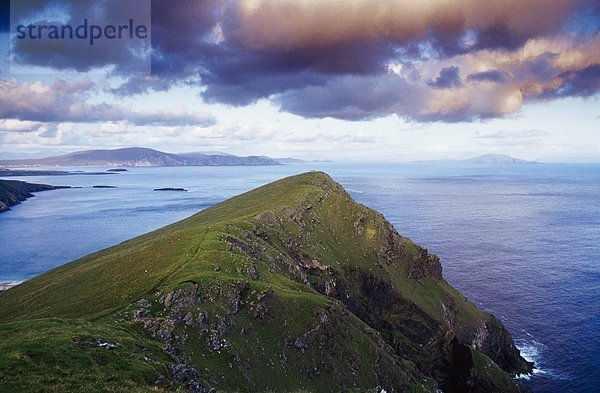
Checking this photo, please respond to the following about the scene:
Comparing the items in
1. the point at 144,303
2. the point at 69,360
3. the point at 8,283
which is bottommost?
the point at 8,283

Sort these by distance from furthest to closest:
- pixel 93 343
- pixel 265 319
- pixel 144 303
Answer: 1. pixel 265 319
2. pixel 144 303
3. pixel 93 343

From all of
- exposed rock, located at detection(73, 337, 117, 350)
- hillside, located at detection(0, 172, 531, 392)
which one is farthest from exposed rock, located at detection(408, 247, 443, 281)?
exposed rock, located at detection(73, 337, 117, 350)

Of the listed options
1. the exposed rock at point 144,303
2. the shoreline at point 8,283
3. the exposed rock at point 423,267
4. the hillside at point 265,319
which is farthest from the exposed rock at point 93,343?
the shoreline at point 8,283

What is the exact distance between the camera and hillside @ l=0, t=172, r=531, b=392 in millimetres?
43781

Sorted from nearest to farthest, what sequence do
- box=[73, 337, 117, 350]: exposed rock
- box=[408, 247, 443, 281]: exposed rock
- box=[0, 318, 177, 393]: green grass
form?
box=[0, 318, 177, 393]: green grass → box=[73, 337, 117, 350]: exposed rock → box=[408, 247, 443, 281]: exposed rock

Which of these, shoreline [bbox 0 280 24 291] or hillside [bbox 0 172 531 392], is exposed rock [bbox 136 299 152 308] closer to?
hillside [bbox 0 172 531 392]

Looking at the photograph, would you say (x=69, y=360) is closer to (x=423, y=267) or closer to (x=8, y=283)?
(x=423, y=267)

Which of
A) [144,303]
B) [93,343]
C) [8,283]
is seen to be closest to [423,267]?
[144,303]

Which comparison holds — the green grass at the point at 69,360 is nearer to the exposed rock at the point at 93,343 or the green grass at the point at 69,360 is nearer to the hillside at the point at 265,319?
the hillside at the point at 265,319

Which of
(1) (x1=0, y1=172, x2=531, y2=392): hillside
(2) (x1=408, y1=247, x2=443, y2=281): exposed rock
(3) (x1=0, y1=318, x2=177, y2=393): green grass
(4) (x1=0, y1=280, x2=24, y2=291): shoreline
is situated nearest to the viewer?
(3) (x1=0, y1=318, x2=177, y2=393): green grass

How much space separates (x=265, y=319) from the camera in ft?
227

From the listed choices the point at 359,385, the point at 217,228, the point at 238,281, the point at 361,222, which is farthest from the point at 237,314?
the point at 361,222

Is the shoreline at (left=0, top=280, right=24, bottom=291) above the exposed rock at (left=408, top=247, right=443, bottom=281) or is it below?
below

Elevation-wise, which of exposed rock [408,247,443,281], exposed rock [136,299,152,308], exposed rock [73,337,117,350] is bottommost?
exposed rock [408,247,443,281]
